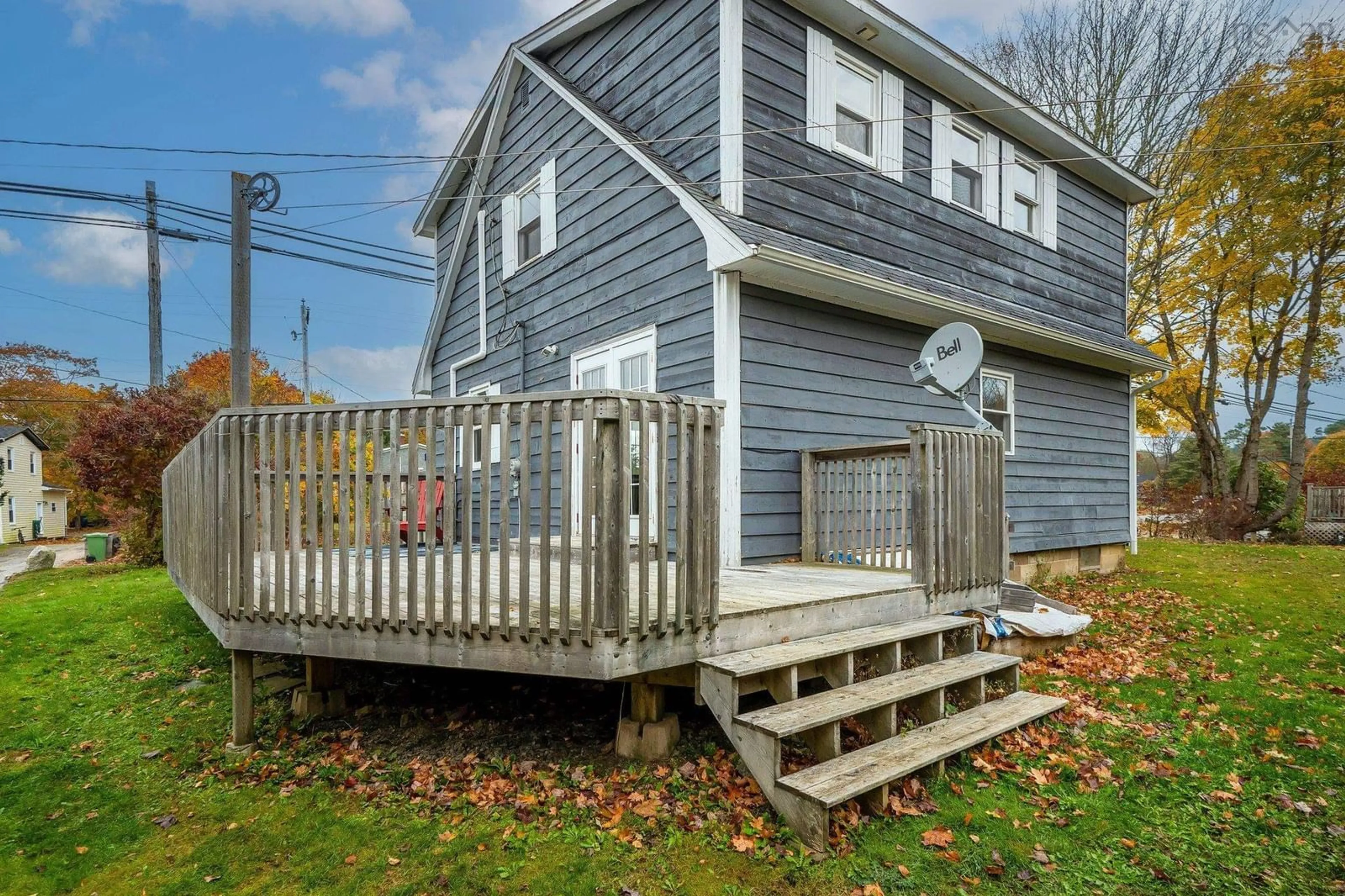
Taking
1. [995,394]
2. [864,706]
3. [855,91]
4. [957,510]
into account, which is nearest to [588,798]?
[864,706]

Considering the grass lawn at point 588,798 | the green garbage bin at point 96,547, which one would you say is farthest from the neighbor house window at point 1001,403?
the green garbage bin at point 96,547

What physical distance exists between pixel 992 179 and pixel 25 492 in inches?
1604

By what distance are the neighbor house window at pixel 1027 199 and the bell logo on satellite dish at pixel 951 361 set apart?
3.89 meters

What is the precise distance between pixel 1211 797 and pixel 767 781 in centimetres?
216


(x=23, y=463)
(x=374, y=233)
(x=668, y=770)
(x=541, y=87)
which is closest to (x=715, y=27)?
(x=541, y=87)

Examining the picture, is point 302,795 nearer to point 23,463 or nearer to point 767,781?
point 767,781

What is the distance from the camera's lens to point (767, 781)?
287 centimetres

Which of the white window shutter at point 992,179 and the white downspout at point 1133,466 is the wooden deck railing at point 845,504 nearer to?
the white window shutter at point 992,179

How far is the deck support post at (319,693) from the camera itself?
4.14m

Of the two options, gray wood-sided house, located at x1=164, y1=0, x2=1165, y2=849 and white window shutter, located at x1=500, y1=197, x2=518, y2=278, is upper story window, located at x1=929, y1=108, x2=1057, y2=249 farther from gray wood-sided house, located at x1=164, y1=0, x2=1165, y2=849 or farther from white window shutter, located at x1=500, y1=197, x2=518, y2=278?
white window shutter, located at x1=500, y1=197, x2=518, y2=278

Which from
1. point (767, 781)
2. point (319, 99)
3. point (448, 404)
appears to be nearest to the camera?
point (767, 781)

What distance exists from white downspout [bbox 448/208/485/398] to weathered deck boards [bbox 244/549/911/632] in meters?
4.38

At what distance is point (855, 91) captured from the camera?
22.4ft

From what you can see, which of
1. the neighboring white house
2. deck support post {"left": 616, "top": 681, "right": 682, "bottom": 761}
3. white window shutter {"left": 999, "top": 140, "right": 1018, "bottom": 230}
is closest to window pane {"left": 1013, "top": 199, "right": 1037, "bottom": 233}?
white window shutter {"left": 999, "top": 140, "right": 1018, "bottom": 230}
